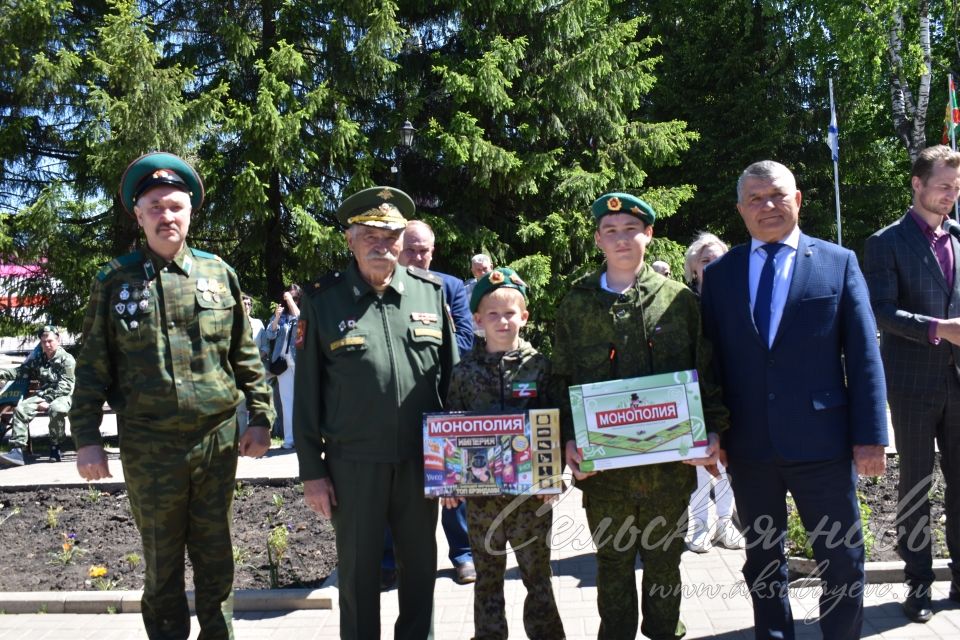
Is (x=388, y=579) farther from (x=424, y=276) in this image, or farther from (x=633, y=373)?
Result: (x=633, y=373)

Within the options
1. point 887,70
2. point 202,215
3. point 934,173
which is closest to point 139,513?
point 934,173

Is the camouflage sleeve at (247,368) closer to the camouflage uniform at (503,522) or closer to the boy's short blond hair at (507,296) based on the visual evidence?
the camouflage uniform at (503,522)

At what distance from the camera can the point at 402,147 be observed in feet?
53.9

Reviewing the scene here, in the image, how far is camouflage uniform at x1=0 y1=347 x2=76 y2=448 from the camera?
10.7m

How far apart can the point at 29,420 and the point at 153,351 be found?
8.79 meters

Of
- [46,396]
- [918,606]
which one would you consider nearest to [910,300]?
[918,606]

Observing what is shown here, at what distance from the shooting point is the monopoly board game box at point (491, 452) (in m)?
3.50

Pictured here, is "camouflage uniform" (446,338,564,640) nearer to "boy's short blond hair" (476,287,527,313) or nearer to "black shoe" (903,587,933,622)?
"boy's short blond hair" (476,287,527,313)

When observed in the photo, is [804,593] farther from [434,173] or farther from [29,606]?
[434,173]

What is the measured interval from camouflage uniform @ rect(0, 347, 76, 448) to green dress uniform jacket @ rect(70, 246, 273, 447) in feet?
26.9

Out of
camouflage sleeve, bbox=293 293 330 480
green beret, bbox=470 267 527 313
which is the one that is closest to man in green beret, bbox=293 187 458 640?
camouflage sleeve, bbox=293 293 330 480

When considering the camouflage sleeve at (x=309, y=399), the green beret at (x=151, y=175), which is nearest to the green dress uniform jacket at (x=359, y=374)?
the camouflage sleeve at (x=309, y=399)

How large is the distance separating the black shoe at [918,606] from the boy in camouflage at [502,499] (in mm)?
2025

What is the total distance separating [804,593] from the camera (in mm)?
4746
